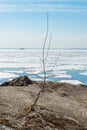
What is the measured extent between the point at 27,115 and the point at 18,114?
0.25 m

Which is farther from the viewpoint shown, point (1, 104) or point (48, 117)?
point (1, 104)

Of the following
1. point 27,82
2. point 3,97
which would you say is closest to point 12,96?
point 3,97

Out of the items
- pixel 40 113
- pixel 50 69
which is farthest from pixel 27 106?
pixel 50 69

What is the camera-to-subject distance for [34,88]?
14.9m

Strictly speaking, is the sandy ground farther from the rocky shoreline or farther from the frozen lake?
the frozen lake

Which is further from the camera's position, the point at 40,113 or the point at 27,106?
the point at 27,106

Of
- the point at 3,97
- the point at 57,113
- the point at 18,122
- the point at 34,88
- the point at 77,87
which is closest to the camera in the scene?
the point at 18,122

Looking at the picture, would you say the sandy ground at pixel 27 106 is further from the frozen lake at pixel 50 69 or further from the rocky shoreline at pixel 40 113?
the frozen lake at pixel 50 69

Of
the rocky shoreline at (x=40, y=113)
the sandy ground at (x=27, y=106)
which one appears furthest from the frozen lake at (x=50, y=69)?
the rocky shoreline at (x=40, y=113)

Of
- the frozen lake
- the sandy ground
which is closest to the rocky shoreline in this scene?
the sandy ground

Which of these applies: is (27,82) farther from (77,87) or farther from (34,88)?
(77,87)

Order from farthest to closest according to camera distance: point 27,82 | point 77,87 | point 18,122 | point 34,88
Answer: point 77,87 → point 27,82 → point 34,88 → point 18,122

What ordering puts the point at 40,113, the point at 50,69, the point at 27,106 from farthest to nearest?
1. the point at 50,69
2. the point at 27,106
3. the point at 40,113

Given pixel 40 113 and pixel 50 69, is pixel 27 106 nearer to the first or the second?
pixel 40 113
